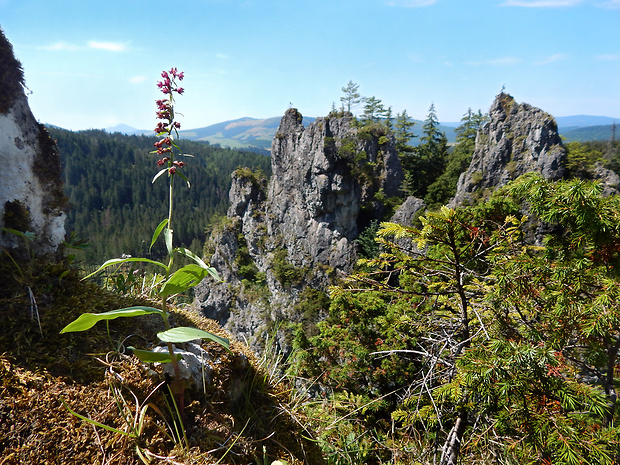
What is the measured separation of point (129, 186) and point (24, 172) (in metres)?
127

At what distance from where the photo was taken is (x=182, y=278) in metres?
1.58

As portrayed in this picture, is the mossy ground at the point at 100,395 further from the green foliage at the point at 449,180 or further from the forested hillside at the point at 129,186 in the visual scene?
the forested hillside at the point at 129,186

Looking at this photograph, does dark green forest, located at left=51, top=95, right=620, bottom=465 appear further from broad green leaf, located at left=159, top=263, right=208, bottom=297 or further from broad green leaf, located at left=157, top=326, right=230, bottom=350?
broad green leaf, located at left=159, top=263, right=208, bottom=297

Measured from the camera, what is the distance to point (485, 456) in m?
3.14

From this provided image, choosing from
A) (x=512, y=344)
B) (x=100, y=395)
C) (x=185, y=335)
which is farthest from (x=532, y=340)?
(x=100, y=395)

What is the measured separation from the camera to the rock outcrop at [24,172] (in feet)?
7.52

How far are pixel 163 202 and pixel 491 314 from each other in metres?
121

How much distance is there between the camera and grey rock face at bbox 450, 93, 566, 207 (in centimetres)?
3098

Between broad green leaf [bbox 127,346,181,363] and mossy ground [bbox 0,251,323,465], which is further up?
broad green leaf [bbox 127,346,181,363]

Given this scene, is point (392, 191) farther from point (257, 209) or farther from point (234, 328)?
point (234, 328)

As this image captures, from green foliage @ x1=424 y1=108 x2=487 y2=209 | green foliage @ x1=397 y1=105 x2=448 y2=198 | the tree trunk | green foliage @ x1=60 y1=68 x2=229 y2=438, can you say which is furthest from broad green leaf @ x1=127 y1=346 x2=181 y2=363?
green foliage @ x1=397 y1=105 x2=448 y2=198

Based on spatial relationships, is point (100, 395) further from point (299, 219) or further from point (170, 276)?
point (299, 219)

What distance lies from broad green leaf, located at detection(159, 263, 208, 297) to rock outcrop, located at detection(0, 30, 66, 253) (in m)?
1.51

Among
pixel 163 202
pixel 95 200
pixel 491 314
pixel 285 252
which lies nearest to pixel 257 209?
pixel 285 252
